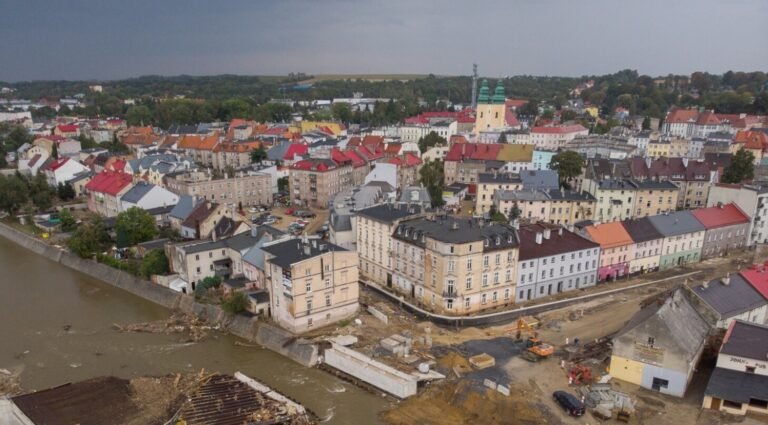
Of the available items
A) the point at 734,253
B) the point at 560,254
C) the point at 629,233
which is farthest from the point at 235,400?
the point at 734,253


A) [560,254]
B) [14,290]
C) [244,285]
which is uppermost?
[560,254]

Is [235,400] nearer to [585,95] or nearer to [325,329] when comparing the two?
[325,329]

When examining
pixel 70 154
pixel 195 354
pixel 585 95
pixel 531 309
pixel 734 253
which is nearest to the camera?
pixel 195 354

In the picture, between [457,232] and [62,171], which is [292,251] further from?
[62,171]

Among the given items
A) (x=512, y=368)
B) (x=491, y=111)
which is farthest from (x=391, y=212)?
(x=491, y=111)

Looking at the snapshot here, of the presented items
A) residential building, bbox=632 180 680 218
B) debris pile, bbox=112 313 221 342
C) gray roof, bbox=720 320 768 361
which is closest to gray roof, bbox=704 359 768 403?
gray roof, bbox=720 320 768 361

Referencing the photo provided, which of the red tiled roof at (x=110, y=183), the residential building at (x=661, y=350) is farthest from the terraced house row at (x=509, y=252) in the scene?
the red tiled roof at (x=110, y=183)

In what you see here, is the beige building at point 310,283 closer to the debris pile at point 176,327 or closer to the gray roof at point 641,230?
the debris pile at point 176,327
